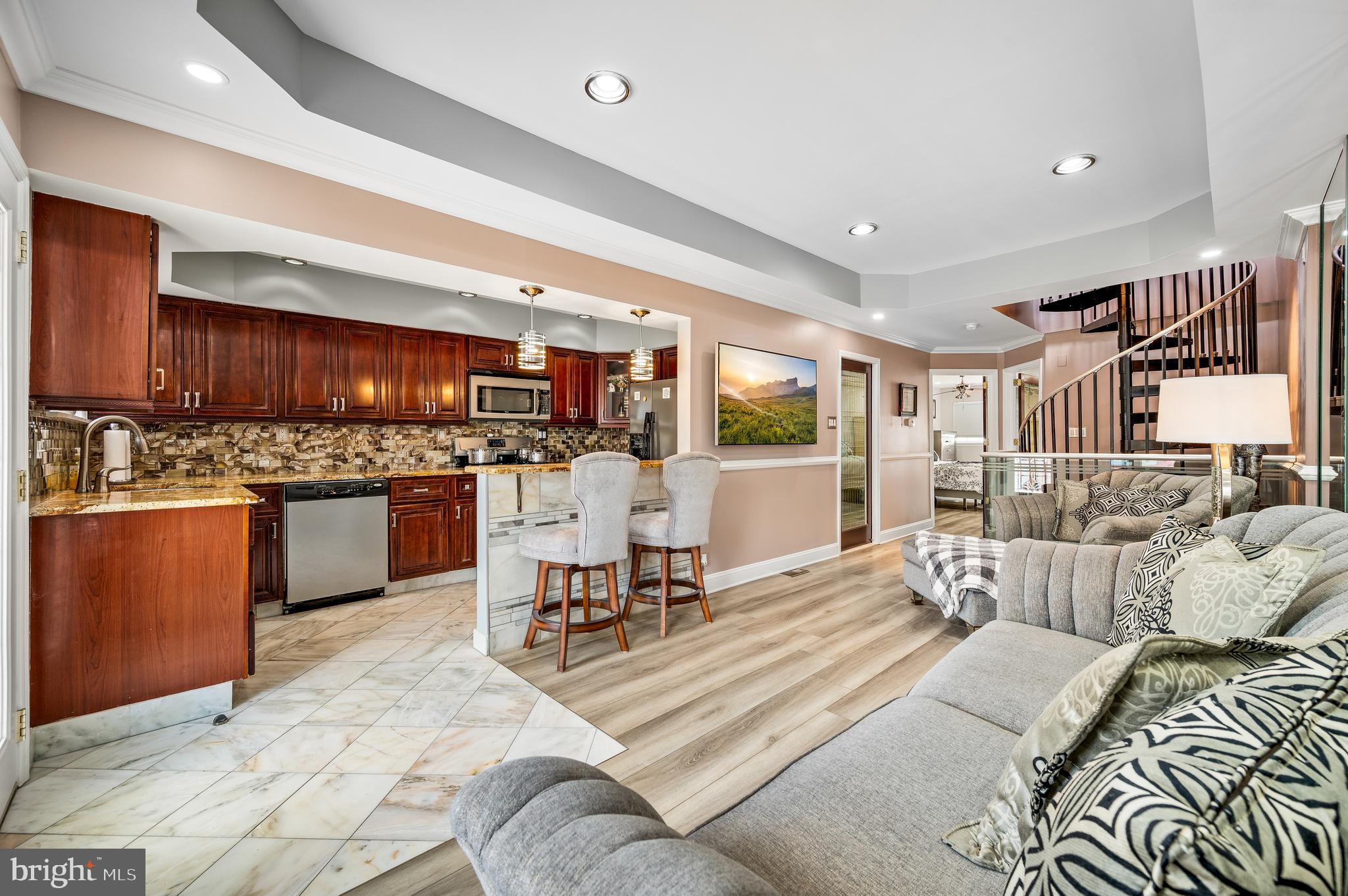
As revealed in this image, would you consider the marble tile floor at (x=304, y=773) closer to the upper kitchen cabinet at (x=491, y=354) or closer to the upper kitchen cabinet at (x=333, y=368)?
the upper kitchen cabinet at (x=333, y=368)

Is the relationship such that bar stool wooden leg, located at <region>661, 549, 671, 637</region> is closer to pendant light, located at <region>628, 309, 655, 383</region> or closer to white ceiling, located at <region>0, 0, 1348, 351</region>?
pendant light, located at <region>628, 309, 655, 383</region>

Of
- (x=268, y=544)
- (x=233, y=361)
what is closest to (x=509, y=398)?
(x=233, y=361)

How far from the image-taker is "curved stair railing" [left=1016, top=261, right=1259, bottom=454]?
4.12 metres

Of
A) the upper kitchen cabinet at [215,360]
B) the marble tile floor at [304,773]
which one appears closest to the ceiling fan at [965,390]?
the marble tile floor at [304,773]

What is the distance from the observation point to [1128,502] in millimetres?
3434

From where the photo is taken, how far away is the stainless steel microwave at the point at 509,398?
498 cm

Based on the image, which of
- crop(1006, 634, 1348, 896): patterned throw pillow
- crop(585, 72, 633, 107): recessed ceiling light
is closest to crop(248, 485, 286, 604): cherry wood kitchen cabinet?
crop(585, 72, 633, 107): recessed ceiling light

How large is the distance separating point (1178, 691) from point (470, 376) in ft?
16.5

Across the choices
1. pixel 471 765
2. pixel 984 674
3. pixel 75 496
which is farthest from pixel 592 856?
pixel 75 496

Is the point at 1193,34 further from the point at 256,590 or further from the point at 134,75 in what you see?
A: the point at 256,590

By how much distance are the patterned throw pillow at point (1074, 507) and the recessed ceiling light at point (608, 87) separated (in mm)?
3771

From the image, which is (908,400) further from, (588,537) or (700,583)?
(588,537)

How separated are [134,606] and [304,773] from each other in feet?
3.23

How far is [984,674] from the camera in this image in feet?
5.03
